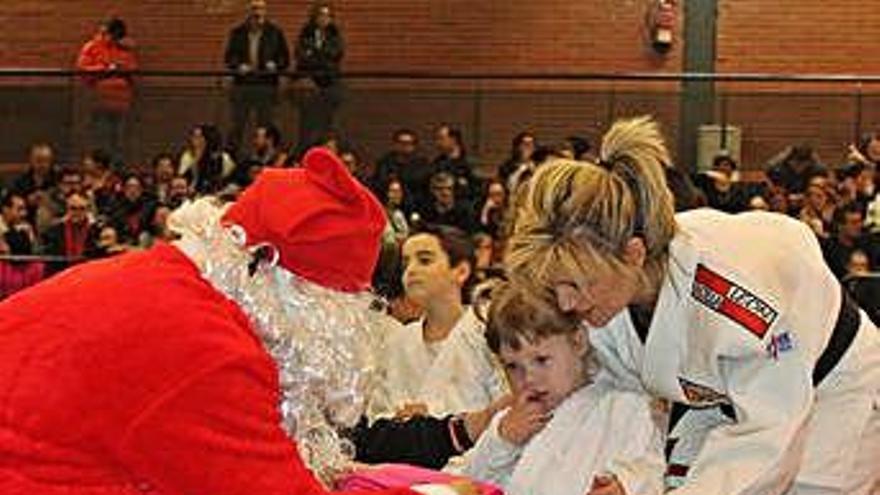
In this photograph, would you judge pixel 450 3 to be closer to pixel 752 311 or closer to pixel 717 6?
pixel 717 6

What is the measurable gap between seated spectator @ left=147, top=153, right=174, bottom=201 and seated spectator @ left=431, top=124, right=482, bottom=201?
6.36 ft

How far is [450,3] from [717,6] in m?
2.46

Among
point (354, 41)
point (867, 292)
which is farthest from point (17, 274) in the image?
point (354, 41)

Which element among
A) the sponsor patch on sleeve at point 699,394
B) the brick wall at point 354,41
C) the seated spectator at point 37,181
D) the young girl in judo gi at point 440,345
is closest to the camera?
the sponsor patch on sleeve at point 699,394

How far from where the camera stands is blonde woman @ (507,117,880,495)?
2.96m

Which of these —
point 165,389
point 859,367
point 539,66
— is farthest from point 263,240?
point 539,66

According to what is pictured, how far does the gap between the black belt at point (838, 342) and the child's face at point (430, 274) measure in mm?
2226

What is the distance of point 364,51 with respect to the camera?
593 inches

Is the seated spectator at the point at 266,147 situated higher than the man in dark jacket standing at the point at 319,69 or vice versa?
the man in dark jacket standing at the point at 319,69

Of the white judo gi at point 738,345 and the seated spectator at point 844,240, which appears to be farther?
the seated spectator at point 844,240

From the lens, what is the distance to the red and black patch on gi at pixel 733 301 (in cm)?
297

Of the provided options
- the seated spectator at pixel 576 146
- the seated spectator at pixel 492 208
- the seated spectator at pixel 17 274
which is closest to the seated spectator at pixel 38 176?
the seated spectator at pixel 17 274

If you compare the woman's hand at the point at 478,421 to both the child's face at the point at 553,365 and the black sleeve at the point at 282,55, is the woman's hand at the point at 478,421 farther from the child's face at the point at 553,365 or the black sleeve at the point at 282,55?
the black sleeve at the point at 282,55

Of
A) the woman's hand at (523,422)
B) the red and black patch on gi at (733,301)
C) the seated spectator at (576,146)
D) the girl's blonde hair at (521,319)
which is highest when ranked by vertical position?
the red and black patch on gi at (733,301)
